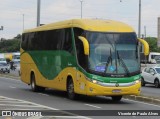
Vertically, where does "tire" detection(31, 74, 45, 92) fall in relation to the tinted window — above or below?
below

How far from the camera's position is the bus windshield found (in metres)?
20.1

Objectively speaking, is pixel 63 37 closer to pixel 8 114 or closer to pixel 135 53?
pixel 135 53

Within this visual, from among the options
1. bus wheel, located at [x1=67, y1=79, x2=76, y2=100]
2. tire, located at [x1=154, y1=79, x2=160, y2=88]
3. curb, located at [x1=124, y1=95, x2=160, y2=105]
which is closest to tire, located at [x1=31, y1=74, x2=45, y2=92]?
bus wheel, located at [x1=67, y1=79, x2=76, y2=100]

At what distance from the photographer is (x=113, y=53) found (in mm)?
20328

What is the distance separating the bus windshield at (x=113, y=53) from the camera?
2012 cm

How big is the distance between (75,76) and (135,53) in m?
2.67

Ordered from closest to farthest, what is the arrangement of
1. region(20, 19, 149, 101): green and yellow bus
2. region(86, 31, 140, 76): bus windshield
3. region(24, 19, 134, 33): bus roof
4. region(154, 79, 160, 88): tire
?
region(20, 19, 149, 101): green and yellow bus < region(86, 31, 140, 76): bus windshield < region(24, 19, 134, 33): bus roof < region(154, 79, 160, 88): tire

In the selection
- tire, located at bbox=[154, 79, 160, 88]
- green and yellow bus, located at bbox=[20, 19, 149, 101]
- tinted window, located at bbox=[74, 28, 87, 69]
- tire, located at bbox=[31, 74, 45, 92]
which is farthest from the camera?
tire, located at bbox=[154, 79, 160, 88]

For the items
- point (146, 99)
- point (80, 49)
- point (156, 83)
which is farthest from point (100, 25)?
point (156, 83)

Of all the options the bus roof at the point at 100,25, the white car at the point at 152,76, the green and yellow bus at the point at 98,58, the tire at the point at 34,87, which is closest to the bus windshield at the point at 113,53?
the green and yellow bus at the point at 98,58

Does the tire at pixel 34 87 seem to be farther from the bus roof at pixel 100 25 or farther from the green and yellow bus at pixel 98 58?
the bus roof at pixel 100 25

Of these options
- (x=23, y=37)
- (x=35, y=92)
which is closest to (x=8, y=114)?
(x=35, y=92)

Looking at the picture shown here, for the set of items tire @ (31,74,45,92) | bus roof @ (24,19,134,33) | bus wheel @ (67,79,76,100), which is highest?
bus roof @ (24,19,134,33)

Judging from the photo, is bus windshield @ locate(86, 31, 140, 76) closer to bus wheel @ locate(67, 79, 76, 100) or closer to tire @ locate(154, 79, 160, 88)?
bus wheel @ locate(67, 79, 76, 100)
